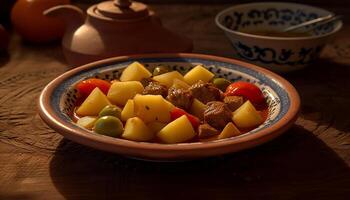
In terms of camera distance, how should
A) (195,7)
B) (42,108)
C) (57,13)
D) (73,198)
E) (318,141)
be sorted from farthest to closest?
(195,7) → (57,13) → (318,141) → (42,108) → (73,198)

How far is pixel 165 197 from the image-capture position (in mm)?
1044

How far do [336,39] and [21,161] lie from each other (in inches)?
55.6

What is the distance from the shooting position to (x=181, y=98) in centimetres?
123

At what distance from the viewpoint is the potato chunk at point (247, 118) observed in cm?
120

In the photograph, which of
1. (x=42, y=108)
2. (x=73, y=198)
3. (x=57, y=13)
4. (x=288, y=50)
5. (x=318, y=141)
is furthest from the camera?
(x=57, y=13)

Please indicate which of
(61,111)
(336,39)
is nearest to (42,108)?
(61,111)

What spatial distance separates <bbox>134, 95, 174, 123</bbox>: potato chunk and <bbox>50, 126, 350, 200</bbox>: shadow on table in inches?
4.1

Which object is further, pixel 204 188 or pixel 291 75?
pixel 291 75

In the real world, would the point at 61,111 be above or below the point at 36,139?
above

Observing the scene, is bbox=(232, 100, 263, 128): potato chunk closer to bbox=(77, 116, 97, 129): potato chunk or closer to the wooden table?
the wooden table

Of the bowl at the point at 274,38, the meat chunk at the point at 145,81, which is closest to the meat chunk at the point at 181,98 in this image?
the meat chunk at the point at 145,81

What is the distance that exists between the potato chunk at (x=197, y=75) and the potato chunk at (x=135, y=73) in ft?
0.35

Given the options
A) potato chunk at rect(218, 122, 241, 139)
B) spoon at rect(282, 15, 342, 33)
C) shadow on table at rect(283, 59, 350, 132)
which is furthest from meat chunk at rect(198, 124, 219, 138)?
spoon at rect(282, 15, 342, 33)

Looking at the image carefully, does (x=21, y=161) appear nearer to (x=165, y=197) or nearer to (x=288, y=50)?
(x=165, y=197)
